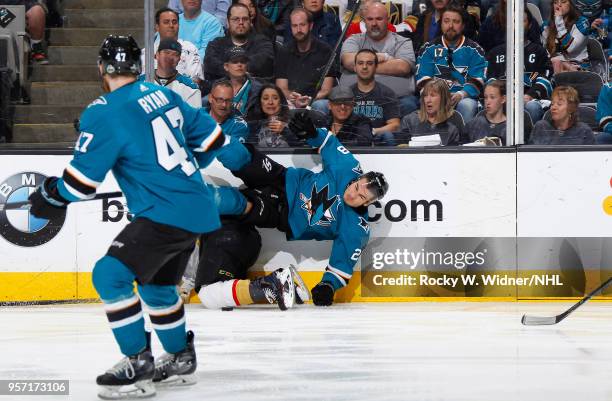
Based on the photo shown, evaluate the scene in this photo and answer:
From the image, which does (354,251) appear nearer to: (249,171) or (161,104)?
(249,171)

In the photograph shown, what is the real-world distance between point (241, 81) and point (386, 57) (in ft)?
2.71

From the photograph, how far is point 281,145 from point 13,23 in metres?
1.65

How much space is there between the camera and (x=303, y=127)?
5520 mm

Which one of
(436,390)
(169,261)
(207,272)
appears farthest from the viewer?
(207,272)

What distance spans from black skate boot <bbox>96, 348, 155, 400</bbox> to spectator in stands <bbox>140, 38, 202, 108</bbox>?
2592mm

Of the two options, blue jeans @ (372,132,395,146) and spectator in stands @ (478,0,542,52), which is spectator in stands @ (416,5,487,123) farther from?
blue jeans @ (372,132,395,146)

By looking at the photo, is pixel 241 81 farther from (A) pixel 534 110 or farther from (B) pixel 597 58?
(B) pixel 597 58

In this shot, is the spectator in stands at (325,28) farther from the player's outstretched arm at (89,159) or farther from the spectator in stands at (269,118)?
the player's outstretched arm at (89,159)

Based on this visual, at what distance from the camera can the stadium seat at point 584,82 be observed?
18.7ft

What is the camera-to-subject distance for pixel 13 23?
18.8 feet

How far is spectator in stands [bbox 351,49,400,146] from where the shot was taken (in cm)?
567

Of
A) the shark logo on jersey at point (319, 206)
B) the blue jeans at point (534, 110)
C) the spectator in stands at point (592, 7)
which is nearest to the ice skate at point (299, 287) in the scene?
the shark logo on jersey at point (319, 206)

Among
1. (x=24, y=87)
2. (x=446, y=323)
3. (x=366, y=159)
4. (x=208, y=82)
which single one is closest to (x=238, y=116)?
(x=208, y=82)

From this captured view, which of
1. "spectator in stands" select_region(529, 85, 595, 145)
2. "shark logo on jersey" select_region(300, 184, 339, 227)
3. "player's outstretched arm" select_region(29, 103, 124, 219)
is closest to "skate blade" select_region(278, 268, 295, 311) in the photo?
"shark logo on jersey" select_region(300, 184, 339, 227)
